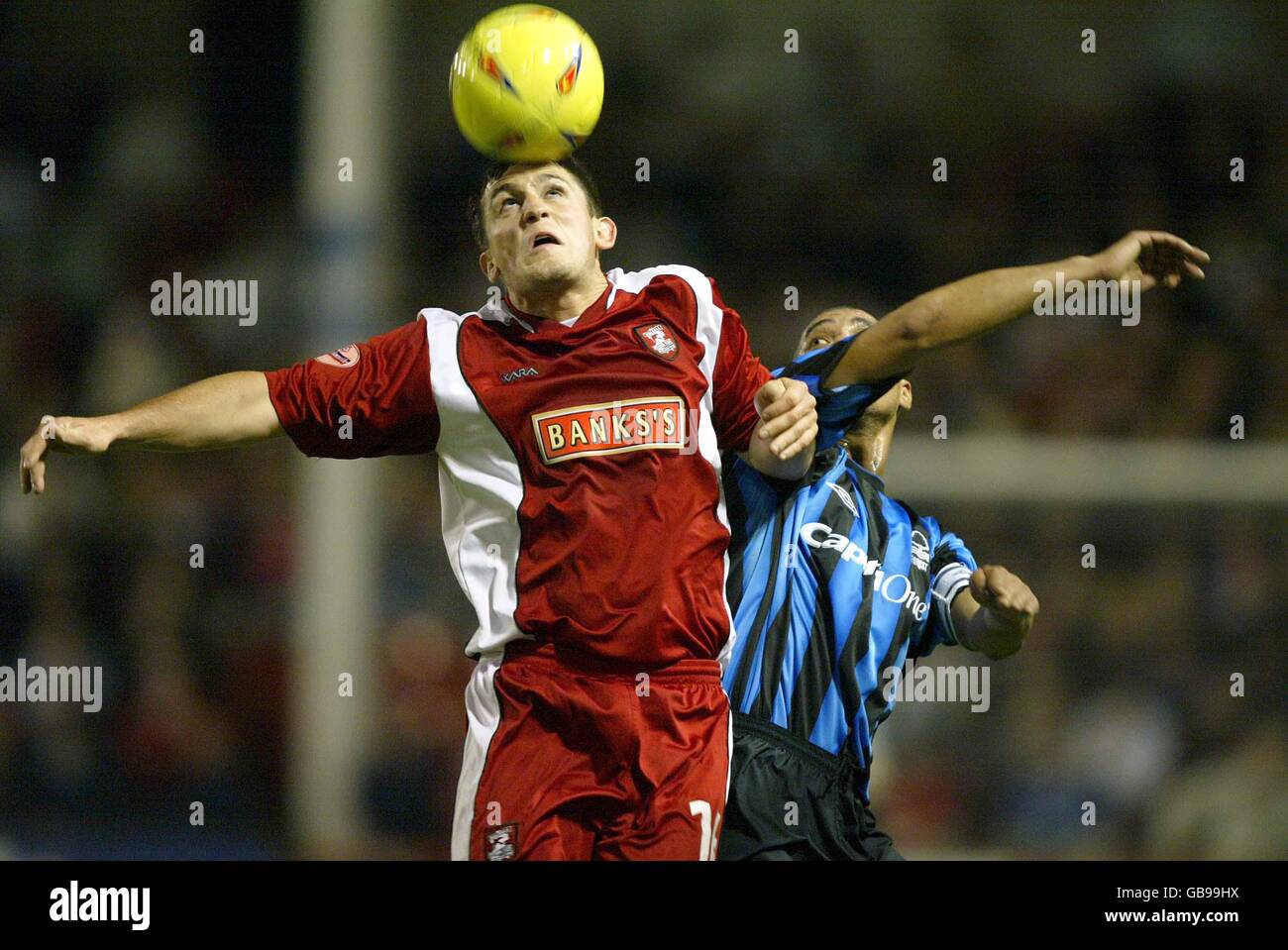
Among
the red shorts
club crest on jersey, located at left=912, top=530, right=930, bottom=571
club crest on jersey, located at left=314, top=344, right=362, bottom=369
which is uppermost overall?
→ club crest on jersey, located at left=314, top=344, right=362, bottom=369

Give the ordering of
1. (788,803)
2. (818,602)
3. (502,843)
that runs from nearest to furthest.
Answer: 1. (502,843)
2. (788,803)
3. (818,602)

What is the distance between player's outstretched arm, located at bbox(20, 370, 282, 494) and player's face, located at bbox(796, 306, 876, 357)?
4.12 feet

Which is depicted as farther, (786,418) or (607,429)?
(607,429)

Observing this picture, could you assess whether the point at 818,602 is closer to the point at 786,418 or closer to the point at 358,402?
the point at 786,418

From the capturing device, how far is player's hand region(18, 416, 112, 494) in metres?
2.66

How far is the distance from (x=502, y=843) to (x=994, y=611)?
3.69ft

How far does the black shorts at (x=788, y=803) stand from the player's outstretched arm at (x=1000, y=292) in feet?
2.66

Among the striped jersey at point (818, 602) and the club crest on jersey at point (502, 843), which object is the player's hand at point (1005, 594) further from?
the club crest on jersey at point (502, 843)

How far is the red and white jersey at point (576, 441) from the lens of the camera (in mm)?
2852

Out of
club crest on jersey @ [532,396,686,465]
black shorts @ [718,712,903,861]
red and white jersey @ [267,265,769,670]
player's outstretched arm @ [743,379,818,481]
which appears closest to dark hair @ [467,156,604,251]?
red and white jersey @ [267,265,769,670]

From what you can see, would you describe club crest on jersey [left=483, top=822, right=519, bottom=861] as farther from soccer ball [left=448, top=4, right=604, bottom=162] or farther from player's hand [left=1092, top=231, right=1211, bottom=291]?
player's hand [left=1092, top=231, right=1211, bottom=291]

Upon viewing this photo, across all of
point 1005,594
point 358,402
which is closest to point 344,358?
point 358,402

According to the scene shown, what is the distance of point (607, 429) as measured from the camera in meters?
2.90
